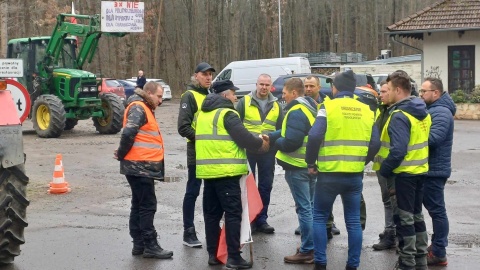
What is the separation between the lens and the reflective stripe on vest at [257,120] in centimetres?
910

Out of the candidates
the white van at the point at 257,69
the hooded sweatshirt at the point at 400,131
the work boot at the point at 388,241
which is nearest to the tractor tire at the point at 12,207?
the hooded sweatshirt at the point at 400,131

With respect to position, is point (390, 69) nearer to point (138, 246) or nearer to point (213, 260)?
point (138, 246)

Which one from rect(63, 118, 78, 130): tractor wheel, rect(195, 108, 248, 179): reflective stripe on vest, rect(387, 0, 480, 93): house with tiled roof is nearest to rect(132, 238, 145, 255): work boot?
rect(195, 108, 248, 179): reflective stripe on vest

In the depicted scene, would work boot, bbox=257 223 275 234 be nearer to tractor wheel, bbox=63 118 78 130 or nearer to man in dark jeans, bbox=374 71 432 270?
man in dark jeans, bbox=374 71 432 270

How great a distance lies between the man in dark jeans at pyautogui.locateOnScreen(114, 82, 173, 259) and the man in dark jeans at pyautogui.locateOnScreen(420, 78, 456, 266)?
272 cm

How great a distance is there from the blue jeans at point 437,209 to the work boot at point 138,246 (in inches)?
118

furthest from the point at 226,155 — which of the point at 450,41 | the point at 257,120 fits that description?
the point at 450,41

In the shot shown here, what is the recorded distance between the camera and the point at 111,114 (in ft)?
72.5

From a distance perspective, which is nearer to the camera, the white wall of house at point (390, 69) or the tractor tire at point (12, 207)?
the tractor tire at point (12, 207)

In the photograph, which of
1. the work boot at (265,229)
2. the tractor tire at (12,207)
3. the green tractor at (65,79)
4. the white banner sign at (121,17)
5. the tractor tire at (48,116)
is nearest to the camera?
the tractor tire at (12,207)

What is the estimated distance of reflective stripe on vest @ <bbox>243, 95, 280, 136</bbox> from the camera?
9.10m

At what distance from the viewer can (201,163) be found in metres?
7.60

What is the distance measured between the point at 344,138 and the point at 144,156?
213 cm

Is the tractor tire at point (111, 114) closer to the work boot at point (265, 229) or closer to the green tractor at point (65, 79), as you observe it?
the green tractor at point (65, 79)
